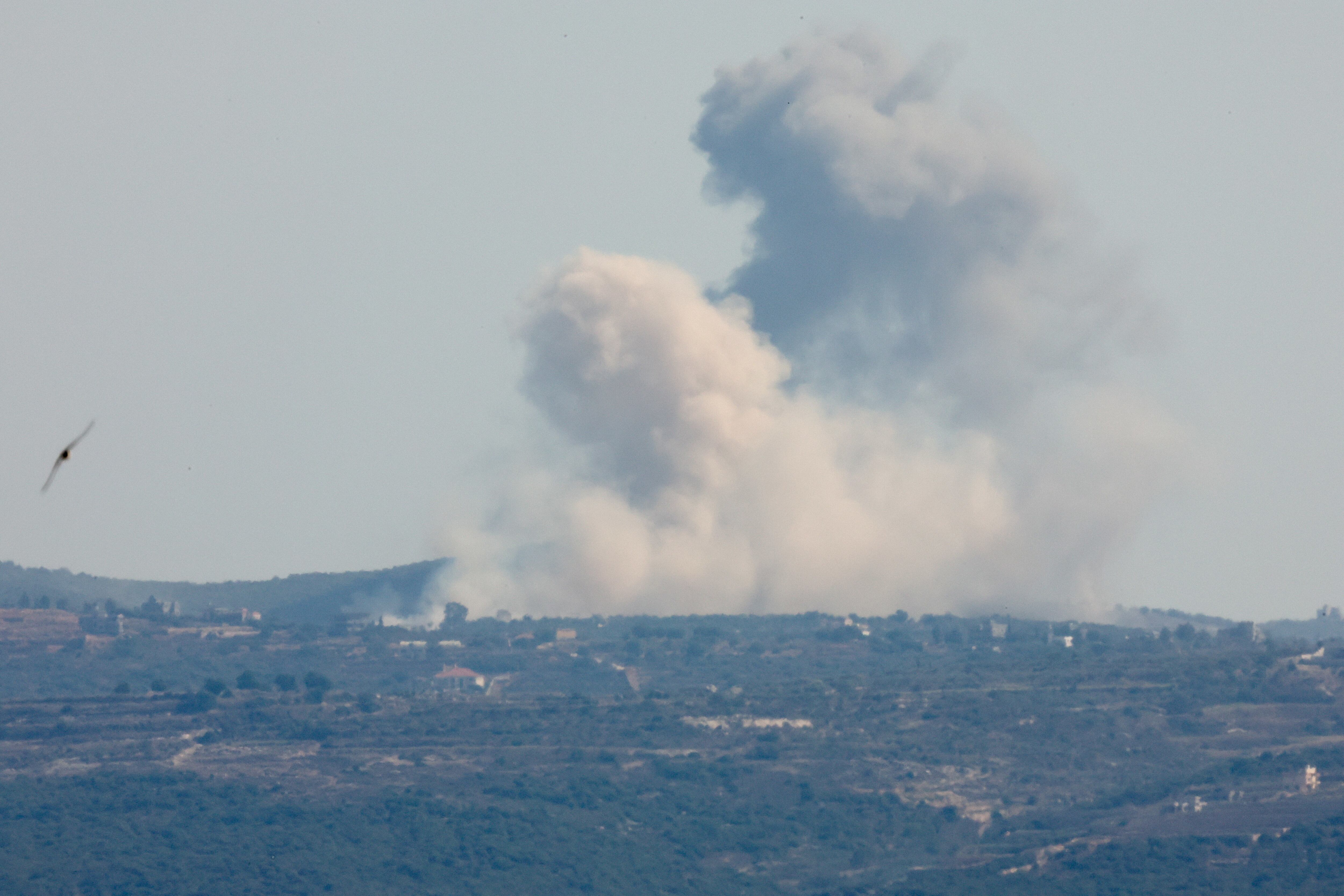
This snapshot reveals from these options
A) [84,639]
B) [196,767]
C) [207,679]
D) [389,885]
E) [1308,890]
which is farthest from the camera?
[84,639]

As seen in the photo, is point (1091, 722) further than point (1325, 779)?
Yes

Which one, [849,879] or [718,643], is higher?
[718,643]

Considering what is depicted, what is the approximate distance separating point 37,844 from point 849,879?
38.0 meters

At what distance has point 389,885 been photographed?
112 m

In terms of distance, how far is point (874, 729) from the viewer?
138375mm

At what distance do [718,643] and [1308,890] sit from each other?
79.7 metres

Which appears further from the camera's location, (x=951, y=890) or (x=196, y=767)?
(x=196, y=767)

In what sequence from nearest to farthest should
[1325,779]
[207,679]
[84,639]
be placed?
[1325,779]
[207,679]
[84,639]

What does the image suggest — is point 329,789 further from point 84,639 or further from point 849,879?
point 84,639

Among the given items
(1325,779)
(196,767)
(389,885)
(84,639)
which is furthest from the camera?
(84,639)

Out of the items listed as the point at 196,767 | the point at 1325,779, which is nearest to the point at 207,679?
the point at 196,767

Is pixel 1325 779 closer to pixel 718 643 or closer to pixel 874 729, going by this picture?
pixel 874 729

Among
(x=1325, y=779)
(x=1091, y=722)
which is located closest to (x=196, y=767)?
(x=1091, y=722)

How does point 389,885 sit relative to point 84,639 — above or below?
below
